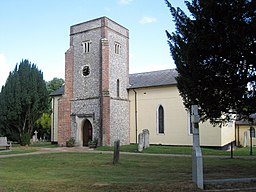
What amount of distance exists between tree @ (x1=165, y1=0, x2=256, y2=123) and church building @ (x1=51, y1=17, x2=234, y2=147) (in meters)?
Answer: 18.3

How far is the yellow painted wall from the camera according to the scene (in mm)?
28153

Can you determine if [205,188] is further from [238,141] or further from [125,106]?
[238,141]

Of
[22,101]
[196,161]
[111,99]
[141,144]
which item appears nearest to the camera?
[196,161]

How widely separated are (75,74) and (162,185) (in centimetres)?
2413

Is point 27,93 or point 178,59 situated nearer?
point 178,59

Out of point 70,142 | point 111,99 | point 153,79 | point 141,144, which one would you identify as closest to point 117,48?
A: point 153,79

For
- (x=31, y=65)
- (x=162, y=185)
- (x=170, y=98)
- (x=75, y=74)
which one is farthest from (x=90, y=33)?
(x=162, y=185)

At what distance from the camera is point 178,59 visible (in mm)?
11430

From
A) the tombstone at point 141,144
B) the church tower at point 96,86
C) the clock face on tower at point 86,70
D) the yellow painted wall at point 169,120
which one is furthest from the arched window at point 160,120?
the clock face on tower at point 86,70

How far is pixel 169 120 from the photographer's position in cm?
3022

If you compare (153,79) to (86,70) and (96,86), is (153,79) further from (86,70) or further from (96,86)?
(86,70)

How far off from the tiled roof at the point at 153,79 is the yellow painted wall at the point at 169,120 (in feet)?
1.72

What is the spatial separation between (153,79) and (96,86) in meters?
6.60

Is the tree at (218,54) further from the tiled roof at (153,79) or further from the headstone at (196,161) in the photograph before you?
the tiled roof at (153,79)
